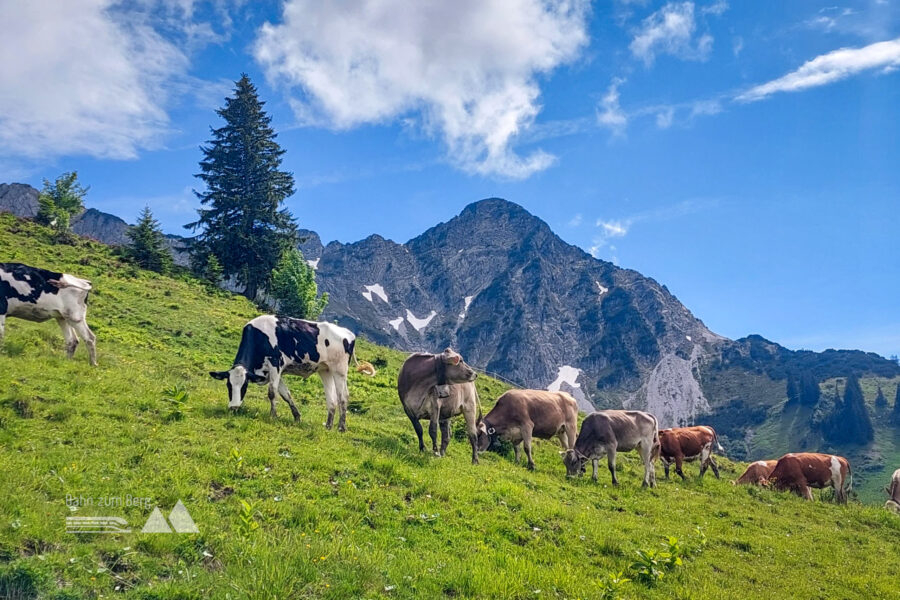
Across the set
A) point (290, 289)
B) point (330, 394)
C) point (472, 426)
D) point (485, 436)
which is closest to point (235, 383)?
point (330, 394)

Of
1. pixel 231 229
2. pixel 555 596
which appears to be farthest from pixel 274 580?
pixel 231 229

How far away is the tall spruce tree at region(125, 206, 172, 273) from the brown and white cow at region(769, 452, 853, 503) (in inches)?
1649

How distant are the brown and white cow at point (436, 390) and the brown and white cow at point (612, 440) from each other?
13.1 feet

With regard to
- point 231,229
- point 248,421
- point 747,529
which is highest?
point 231,229

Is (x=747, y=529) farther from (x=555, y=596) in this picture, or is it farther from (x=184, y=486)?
(x=184, y=486)

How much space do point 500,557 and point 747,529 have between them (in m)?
9.15

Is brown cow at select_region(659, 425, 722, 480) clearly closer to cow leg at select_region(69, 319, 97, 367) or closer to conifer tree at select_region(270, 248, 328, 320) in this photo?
cow leg at select_region(69, 319, 97, 367)

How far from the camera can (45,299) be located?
50.4 feet

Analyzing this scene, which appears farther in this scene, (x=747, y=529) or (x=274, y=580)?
(x=747, y=529)

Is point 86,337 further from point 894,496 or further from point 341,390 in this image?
point 894,496

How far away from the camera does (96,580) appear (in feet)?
19.2

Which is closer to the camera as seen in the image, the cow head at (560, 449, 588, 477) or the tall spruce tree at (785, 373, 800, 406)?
the cow head at (560, 449, 588, 477)

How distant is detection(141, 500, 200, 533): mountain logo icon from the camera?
7129 mm

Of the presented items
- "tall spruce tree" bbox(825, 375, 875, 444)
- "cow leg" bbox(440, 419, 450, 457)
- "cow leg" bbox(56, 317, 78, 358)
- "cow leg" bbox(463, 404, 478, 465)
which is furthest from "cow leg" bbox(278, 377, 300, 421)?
"tall spruce tree" bbox(825, 375, 875, 444)
